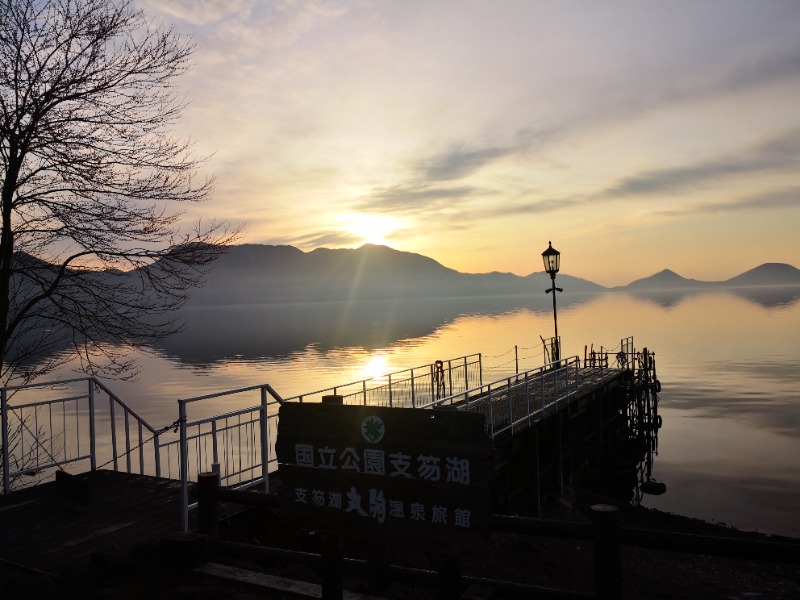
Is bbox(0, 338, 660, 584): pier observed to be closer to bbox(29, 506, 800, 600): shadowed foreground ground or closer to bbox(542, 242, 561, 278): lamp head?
bbox(29, 506, 800, 600): shadowed foreground ground

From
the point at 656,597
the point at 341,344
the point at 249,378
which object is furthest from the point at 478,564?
the point at 341,344

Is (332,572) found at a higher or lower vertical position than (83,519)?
higher

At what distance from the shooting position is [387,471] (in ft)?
16.2

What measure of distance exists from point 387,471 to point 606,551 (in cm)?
199

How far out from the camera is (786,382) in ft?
182

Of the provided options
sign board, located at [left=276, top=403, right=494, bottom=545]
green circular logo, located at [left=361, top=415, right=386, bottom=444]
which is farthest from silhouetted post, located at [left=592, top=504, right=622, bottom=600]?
green circular logo, located at [left=361, top=415, right=386, bottom=444]

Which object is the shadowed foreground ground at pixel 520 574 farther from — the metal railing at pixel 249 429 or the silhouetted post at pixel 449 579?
the metal railing at pixel 249 429

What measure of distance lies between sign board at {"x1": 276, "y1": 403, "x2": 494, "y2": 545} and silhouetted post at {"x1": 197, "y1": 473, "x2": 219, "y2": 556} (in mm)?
2068

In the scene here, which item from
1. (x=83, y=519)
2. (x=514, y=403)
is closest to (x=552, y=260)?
(x=514, y=403)

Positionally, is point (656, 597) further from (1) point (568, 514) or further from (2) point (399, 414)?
(2) point (399, 414)

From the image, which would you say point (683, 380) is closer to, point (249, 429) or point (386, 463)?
point (249, 429)

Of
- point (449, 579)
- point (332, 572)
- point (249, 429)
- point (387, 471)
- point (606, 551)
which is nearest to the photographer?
point (449, 579)

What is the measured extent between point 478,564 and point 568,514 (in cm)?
825

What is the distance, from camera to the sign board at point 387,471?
460 centimetres
